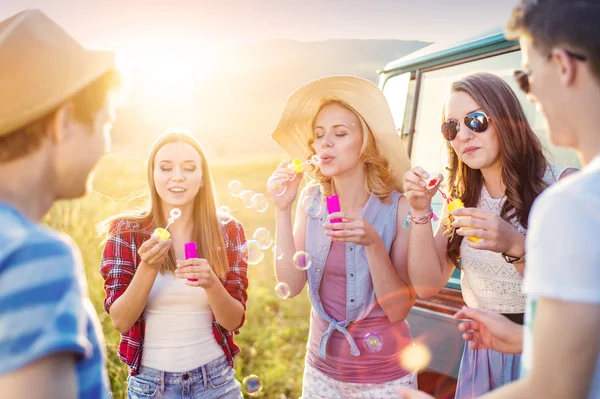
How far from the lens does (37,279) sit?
827mm

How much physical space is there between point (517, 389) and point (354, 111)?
1.79 meters

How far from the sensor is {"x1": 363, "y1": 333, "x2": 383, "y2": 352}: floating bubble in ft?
7.43

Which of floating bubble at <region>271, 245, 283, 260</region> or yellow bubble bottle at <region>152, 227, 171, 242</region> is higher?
yellow bubble bottle at <region>152, 227, 171, 242</region>

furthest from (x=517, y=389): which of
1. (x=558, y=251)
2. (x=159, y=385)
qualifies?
(x=159, y=385)

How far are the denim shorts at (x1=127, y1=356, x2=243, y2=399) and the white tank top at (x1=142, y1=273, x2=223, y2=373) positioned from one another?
0.03m

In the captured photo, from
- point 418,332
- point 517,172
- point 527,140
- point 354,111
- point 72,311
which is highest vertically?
point 354,111

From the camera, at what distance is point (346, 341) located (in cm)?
231

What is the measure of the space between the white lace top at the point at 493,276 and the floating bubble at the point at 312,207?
74cm

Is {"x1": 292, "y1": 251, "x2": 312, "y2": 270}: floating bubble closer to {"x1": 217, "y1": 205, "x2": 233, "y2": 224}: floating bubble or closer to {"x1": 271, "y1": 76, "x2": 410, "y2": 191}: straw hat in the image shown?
{"x1": 217, "y1": 205, "x2": 233, "y2": 224}: floating bubble

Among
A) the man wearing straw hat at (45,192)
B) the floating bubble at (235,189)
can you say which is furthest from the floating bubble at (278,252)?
the man wearing straw hat at (45,192)

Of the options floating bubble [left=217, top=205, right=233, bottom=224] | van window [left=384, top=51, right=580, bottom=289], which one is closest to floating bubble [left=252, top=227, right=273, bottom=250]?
floating bubble [left=217, top=205, right=233, bottom=224]

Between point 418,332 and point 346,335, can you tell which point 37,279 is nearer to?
point 346,335

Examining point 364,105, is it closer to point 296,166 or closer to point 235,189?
point 296,166

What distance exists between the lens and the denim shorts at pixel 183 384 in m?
2.23
